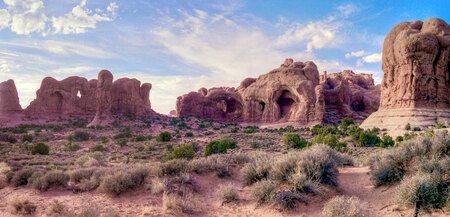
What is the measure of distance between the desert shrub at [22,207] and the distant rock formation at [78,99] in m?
30.2

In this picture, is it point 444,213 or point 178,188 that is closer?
point 444,213

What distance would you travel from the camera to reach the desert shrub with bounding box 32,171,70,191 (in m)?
7.03

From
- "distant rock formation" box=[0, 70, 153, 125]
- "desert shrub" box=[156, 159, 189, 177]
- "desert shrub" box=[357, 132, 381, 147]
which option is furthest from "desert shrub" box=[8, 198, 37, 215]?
"distant rock formation" box=[0, 70, 153, 125]

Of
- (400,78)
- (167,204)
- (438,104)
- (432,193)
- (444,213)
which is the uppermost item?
(400,78)

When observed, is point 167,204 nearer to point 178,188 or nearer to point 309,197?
point 178,188

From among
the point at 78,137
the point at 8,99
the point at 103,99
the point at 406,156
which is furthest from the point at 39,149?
the point at 8,99

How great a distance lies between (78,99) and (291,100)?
38972 mm

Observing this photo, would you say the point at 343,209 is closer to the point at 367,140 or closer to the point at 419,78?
the point at 367,140

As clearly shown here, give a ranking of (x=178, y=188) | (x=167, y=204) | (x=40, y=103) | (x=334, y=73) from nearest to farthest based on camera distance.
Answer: (x=167, y=204) < (x=178, y=188) < (x=40, y=103) < (x=334, y=73)

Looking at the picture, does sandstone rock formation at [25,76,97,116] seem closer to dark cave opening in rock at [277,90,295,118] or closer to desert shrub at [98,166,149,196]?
dark cave opening in rock at [277,90,295,118]

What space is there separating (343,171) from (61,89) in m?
46.5

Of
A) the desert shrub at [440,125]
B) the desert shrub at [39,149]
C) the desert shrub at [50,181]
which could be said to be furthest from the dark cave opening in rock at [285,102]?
the desert shrub at [50,181]

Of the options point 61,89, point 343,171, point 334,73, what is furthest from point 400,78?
point 61,89

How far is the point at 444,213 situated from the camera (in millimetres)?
3834
